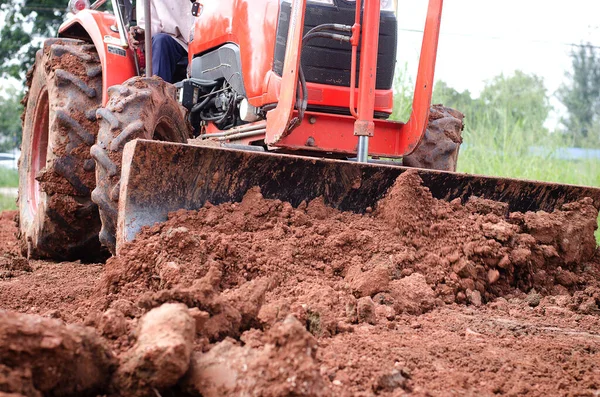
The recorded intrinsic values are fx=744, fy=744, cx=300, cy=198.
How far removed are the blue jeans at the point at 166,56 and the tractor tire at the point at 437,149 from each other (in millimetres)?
1842

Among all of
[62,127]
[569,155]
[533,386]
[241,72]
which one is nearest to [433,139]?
[241,72]

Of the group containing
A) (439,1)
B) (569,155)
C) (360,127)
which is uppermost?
(439,1)

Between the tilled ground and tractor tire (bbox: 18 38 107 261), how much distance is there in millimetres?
226

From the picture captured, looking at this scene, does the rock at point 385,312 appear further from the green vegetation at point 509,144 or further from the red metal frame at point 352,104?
the green vegetation at point 509,144

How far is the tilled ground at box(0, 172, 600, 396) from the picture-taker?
1928 mm

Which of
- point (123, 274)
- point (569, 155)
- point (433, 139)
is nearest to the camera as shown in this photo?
point (123, 274)

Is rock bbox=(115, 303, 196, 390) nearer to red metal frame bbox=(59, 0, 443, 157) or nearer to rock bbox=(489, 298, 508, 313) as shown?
rock bbox=(489, 298, 508, 313)

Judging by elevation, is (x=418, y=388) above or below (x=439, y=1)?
below

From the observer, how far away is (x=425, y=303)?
131 inches

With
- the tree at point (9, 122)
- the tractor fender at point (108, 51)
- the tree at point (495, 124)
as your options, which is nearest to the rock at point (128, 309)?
the tractor fender at point (108, 51)

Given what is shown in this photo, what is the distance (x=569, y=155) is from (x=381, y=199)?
818 cm

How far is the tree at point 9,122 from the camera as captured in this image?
23.3 meters

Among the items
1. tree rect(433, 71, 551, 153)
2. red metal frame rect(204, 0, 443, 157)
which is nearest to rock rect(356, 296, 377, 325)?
red metal frame rect(204, 0, 443, 157)

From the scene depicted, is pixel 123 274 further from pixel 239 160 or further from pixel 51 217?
pixel 51 217
